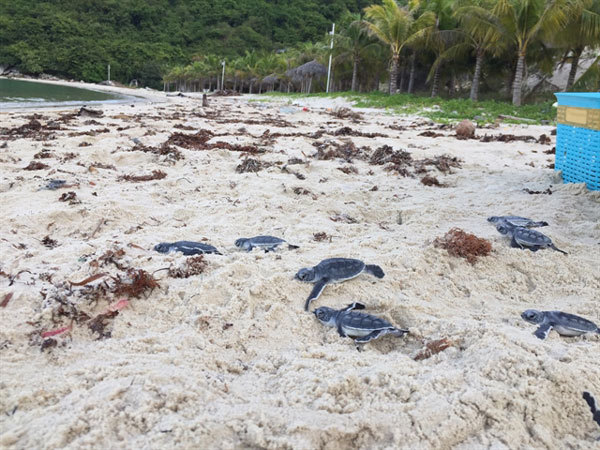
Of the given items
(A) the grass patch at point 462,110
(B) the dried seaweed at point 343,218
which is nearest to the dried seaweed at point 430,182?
(B) the dried seaweed at point 343,218

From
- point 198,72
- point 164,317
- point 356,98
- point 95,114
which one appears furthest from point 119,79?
point 164,317

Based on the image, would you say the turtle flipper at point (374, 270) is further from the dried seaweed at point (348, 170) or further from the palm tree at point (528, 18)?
the palm tree at point (528, 18)

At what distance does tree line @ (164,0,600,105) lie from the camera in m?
16.1

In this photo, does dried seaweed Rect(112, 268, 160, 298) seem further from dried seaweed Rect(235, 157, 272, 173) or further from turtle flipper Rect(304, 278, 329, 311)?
dried seaweed Rect(235, 157, 272, 173)

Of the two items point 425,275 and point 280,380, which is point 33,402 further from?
point 425,275

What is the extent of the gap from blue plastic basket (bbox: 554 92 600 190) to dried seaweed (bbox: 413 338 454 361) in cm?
350

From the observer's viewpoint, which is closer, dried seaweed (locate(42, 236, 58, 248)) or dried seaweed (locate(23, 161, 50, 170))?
dried seaweed (locate(42, 236, 58, 248))

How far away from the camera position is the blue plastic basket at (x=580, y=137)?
436 centimetres

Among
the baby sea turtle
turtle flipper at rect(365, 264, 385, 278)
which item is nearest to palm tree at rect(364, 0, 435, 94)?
the baby sea turtle

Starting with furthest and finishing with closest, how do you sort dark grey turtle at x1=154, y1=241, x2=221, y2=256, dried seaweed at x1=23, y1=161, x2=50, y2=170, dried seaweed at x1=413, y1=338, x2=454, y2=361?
dried seaweed at x1=23, y1=161, x2=50, y2=170 < dark grey turtle at x1=154, y1=241, x2=221, y2=256 < dried seaweed at x1=413, y1=338, x2=454, y2=361

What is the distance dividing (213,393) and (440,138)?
28.3 ft

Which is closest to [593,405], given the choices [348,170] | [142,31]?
[348,170]

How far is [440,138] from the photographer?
30.3ft

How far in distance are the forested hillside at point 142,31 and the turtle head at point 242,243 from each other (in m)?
74.1
